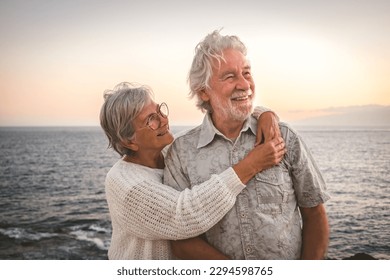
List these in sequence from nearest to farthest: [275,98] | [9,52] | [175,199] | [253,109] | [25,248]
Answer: [175,199]
[253,109]
[275,98]
[9,52]
[25,248]

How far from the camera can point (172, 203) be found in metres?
1.73

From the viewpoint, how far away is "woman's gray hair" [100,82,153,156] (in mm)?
1820

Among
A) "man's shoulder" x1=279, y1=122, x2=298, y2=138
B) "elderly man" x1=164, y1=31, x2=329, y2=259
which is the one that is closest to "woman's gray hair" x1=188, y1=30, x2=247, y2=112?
"elderly man" x1=164, y1=31, x2=329, y2=259

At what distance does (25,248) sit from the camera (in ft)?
24.7

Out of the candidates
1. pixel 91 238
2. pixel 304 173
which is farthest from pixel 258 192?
pixel 91 238

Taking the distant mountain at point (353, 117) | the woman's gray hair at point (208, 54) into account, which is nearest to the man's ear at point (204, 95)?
the woman's gray hair at point (208, 54)

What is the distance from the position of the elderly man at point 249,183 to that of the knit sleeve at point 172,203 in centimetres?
7

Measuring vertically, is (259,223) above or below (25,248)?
above

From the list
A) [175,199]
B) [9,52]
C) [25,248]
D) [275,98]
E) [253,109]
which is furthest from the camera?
[25,248]

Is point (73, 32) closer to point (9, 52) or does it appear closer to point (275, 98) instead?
point (9, 52)

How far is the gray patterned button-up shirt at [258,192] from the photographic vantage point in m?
1.76

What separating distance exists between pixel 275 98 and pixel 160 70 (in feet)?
2.51

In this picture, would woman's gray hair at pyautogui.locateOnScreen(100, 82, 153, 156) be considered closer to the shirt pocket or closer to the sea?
the shirt pocket

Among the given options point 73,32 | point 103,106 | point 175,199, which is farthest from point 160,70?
point 175,199
